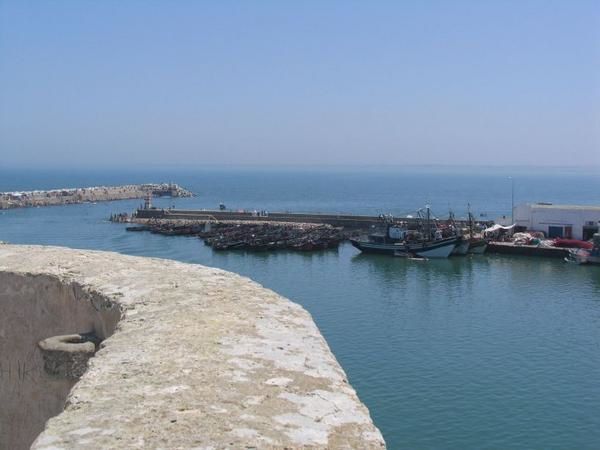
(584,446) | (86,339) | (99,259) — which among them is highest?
(99,259)

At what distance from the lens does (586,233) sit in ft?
136

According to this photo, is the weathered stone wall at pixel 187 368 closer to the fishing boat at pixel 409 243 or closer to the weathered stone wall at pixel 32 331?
the weathered stone wall at pixel 32 331

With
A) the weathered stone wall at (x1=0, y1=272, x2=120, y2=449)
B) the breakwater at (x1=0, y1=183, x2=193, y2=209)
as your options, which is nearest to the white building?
the weathered stone wall at (x1=0, y1=272, x2=120, y2=449)

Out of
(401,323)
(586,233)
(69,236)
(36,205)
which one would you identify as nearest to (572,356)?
(401,323)

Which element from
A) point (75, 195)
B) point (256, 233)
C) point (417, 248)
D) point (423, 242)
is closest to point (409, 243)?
point (423, 242)

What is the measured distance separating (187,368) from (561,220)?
41597mm

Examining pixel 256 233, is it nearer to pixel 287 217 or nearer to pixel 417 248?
pixel 287 217

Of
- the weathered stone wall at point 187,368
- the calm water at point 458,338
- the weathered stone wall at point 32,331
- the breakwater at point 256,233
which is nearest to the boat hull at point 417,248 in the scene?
the calm water at point 458,338

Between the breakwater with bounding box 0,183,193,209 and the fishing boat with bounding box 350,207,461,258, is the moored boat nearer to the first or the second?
the fishing boat with bounding box 350,207,461,258

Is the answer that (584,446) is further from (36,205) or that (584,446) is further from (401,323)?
(36,205)

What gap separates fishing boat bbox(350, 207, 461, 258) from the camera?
38406mm

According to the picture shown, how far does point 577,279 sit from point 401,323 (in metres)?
13.3

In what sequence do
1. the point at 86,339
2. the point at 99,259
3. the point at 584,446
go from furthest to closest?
the point at 584,446, the point at 99,259, the point at 86,339

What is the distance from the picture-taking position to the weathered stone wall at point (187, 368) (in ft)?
11.3
